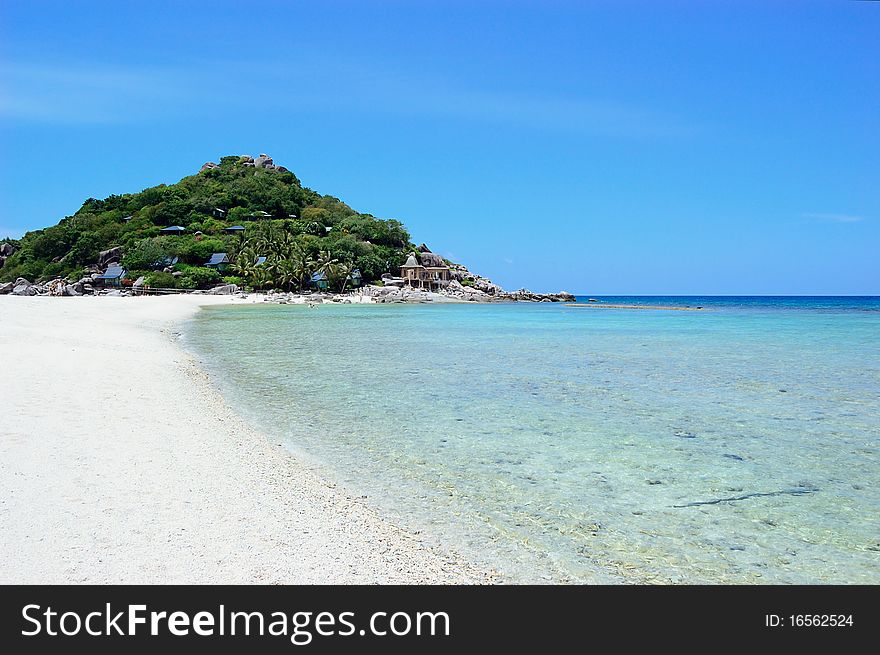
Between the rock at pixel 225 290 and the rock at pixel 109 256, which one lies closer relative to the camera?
the rock at pixel 225 290

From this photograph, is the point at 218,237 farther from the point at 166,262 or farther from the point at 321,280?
the point at 321,280

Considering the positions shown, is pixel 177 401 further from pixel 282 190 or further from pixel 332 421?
pixel 282 190

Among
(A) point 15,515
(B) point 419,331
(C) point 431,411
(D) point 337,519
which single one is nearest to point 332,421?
(C) point 431,411

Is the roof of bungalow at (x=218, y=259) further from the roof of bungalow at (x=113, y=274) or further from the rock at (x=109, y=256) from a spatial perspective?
the rock at (x=109, y=256)

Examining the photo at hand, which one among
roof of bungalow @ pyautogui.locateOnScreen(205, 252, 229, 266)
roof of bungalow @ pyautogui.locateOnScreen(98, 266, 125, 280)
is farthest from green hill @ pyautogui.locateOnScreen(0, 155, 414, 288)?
roof of bungalow @ pyautogui.locateOnScreen(98, 266, 125, 280)

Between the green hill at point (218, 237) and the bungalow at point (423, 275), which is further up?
the green hill at point (218, 237)

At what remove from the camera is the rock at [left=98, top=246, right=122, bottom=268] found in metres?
88.8

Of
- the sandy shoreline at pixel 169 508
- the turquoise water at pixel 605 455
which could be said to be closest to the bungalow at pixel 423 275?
the turquoise water at pixel 605 455

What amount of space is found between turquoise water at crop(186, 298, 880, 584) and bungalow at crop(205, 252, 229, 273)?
Result: 73.9 metres

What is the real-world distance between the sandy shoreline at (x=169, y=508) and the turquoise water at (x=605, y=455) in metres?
0.61

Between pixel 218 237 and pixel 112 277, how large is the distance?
18.7 meters

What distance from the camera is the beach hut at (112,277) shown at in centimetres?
8188

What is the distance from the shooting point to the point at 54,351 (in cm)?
1326

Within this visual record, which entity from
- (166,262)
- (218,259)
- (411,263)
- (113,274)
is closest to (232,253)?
(218,259)
